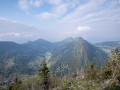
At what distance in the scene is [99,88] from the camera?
62.8 m

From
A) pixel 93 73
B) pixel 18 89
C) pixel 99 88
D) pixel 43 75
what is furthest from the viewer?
pixel 18 89

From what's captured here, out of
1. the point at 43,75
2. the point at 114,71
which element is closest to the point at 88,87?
the point at 114,71

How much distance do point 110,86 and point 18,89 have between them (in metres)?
59.6

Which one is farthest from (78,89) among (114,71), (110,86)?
(114,71)

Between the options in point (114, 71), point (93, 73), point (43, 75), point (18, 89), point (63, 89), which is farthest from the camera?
point (18, 89)

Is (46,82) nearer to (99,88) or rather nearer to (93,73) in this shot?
(93,73)

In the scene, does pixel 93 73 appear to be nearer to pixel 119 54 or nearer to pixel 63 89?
pixel 119 54

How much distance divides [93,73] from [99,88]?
32.5 meters

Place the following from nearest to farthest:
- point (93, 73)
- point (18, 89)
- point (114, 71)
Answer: point (114, 71) < point (93, 73) < point (18, 89)

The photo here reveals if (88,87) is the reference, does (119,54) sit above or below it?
above

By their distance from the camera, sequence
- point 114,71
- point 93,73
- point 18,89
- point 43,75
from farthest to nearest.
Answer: point 18,89, point 93,73, point 43,75, point 114,71

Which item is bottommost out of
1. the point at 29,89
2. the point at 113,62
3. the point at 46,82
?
the point at 29,89

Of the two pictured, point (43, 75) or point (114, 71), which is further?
point (43, 75)

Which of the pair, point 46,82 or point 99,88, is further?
point 46,82
